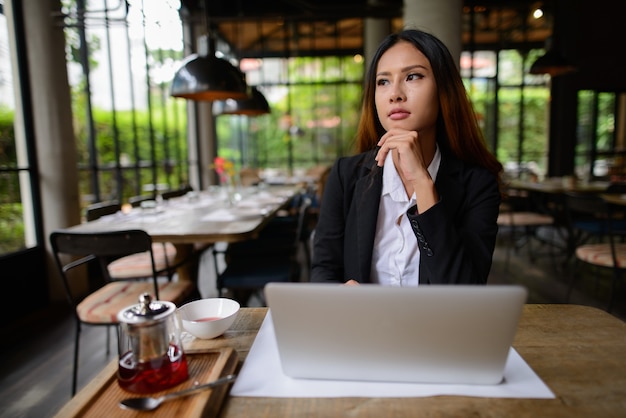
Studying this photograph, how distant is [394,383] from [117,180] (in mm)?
4749

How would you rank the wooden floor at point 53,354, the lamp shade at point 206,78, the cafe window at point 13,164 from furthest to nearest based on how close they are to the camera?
1. the cafe window at point 13,164
2. the lamp shade at point 206,78
3. the wooden floor at point 53,354

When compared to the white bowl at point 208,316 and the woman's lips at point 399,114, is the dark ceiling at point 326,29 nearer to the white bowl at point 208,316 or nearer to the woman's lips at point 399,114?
the woman's lips at point 399,114

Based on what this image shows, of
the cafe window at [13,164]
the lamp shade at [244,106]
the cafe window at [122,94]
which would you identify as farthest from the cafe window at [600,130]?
the cafe window at [13,164]

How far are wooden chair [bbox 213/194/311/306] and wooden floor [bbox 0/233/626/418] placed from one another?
0.89m

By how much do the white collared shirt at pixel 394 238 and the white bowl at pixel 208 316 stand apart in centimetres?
51

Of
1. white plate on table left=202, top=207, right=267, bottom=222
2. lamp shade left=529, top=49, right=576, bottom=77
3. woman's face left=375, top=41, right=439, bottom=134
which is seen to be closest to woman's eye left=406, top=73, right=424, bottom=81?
woman's face left=375, top=41, right=439, bottom=134

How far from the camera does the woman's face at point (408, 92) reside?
1144mm

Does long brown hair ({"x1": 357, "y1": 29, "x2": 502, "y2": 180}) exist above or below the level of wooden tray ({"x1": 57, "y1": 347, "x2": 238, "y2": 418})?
above

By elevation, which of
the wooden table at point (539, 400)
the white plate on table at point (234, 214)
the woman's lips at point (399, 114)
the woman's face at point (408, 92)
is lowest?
the white plate on table at point (234, 214)

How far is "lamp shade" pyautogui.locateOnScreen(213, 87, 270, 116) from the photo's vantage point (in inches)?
162

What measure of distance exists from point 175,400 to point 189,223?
2132 mm

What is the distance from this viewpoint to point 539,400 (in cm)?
67

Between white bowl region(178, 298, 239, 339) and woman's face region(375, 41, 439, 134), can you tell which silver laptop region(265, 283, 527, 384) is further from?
woman's face region(375, 41, 439, 134)

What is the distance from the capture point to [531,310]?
1055 mm
